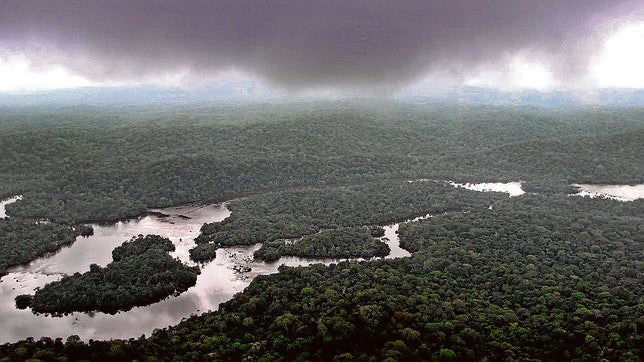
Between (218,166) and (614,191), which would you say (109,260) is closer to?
(218,166)

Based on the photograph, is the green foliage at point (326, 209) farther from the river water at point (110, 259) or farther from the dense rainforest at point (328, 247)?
the river water at point (110, 259)

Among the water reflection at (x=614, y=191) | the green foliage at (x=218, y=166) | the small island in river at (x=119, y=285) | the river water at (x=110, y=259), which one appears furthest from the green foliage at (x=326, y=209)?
the water reflection at (x=614, y=191)

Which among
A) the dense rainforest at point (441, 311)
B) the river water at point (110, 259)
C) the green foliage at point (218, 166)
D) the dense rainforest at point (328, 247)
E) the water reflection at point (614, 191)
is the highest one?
the green foliage at point (218, 166)

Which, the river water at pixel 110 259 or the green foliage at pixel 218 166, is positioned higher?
the green foliage at pixel 218 166

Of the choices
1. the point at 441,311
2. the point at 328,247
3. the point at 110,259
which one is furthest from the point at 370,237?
the point at 110,259

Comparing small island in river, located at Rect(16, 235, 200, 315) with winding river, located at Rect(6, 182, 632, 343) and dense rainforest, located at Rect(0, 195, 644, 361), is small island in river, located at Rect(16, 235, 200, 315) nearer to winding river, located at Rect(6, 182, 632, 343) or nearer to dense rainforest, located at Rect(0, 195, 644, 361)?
winding river, located at Rect(6, 182, 632, 343)

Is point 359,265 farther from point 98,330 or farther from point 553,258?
point 98,330

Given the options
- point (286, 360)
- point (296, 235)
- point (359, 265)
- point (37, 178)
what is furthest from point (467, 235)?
point (37, 178)
